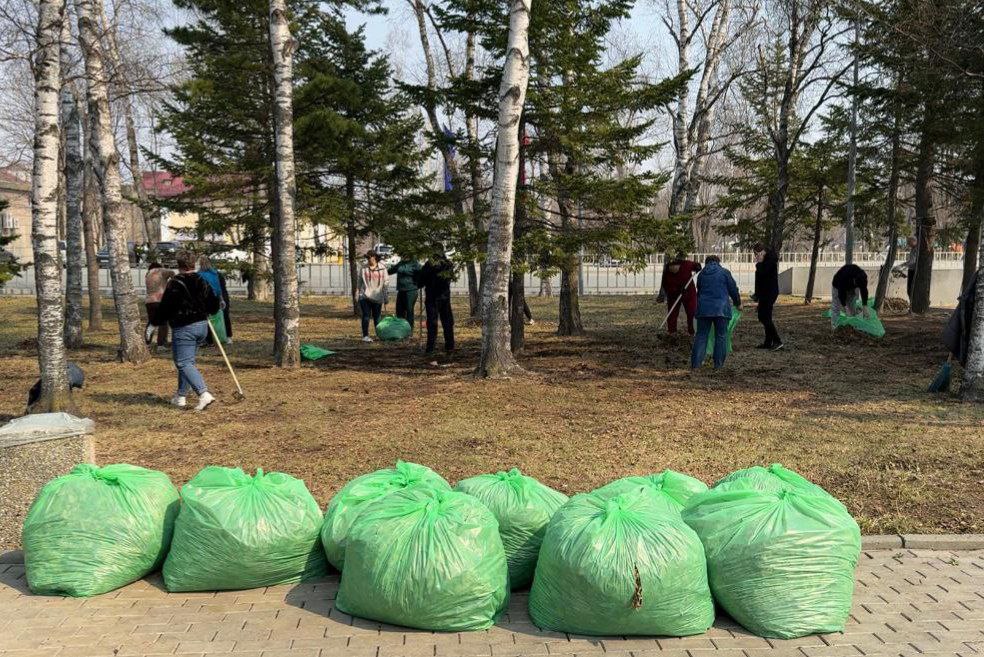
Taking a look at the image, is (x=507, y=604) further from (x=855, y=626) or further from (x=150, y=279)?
(x=150, y=279)

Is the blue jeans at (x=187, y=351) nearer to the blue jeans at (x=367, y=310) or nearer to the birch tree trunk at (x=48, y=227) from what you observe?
the birch tree trunk at (x=48, y=227)

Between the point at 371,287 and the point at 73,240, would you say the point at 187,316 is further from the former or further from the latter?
the point at 73,240

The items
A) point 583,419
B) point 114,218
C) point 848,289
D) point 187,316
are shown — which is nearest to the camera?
point 583,419

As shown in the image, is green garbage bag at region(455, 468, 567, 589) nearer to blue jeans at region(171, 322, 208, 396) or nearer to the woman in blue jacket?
blue jeans at region(171, 322, 208, 396)

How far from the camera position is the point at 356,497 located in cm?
425

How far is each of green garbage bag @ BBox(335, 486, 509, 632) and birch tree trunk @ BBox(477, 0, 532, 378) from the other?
19.3ft

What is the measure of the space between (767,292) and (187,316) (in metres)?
8.34

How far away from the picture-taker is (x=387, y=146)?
1695cm

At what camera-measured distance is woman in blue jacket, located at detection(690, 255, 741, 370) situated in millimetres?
10211

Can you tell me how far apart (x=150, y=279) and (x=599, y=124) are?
7029mm

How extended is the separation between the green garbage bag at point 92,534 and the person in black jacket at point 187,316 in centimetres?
407

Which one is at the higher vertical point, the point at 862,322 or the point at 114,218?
the point at 114,218

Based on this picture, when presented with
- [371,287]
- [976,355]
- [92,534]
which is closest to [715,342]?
[976,355]

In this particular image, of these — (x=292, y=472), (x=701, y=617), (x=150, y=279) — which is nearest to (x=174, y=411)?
(x=292, y=472)
